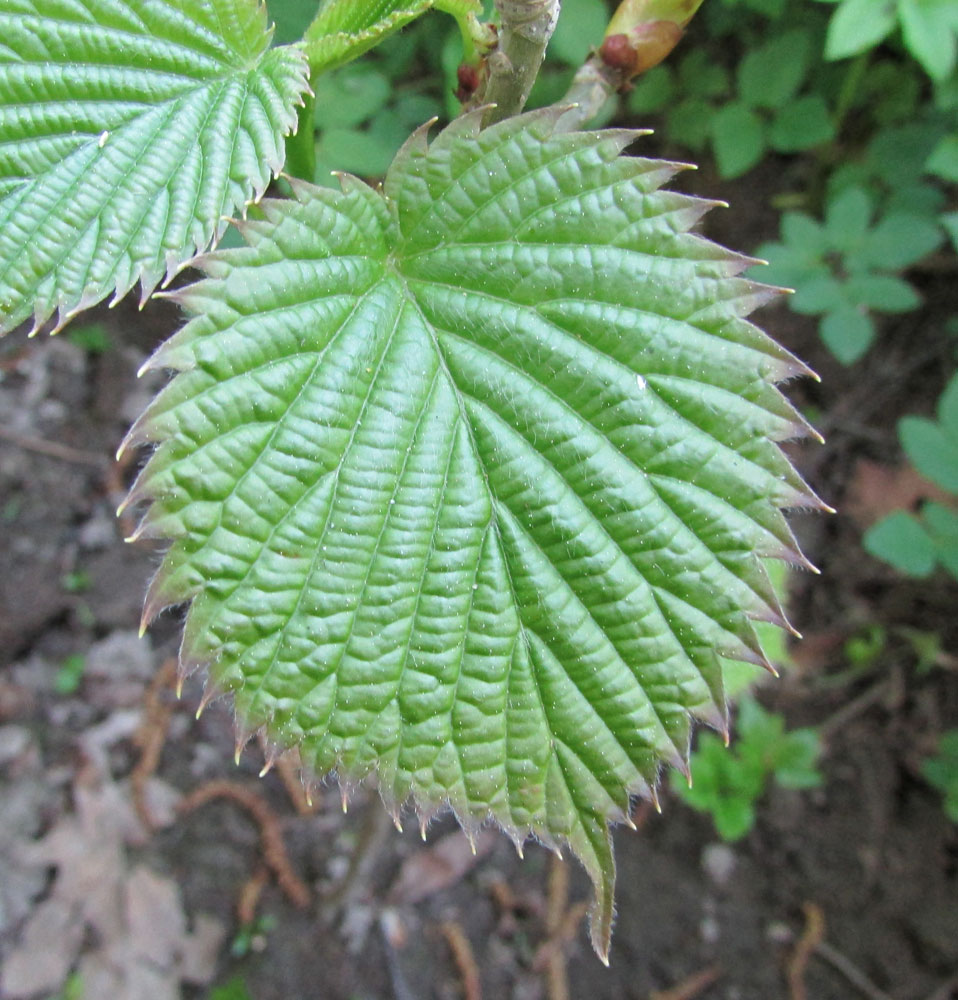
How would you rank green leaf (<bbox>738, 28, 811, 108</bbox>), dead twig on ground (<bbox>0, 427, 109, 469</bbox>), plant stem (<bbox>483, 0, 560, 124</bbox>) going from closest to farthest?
plant stem (<bbox>483, 0, 560, 124</bbox>), green leaf (<bbox>738, 28, 811, 108</bbox>), dead twig on ground (<bbox>0, 427, 109, 469</bbox>)

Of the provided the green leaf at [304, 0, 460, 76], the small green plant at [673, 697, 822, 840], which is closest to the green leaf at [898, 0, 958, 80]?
the green leaf at [304, 0, 460, 76]

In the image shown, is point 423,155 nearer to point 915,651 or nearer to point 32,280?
point 32,280

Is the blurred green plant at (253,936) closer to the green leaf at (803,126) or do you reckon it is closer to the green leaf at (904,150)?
the green leaf at (803,126)

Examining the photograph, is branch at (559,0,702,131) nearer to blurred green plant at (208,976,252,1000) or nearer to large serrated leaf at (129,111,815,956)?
large serrated leaf at (129,111,815,956)

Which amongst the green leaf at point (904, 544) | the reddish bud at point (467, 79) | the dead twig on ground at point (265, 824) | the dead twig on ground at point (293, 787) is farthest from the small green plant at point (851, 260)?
the dead twig on ground at point (265, 824)

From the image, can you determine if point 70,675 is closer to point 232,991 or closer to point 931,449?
point 232,991

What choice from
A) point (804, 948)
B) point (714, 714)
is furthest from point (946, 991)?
point (714, 714)
